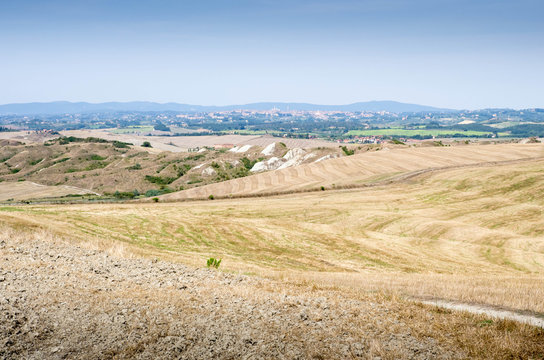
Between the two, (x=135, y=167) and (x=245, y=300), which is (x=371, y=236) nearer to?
(x=245, y=300)

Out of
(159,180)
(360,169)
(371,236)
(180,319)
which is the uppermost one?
(180,319)

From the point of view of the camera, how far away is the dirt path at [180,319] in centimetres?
1052

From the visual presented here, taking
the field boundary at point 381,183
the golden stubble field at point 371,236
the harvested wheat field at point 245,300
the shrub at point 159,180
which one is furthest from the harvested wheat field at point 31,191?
the harvested wheat field at point 245,300

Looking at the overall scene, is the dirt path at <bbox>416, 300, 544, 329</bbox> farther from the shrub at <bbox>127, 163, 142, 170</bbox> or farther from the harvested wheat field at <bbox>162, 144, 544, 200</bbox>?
the shrub at <bbox>127, 163, 142, 170</bbox>

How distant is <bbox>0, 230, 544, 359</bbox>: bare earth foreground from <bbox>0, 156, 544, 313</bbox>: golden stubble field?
160 inches

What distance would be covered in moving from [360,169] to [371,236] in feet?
172

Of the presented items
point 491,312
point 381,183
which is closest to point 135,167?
point 381,183

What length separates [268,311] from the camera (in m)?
13.1

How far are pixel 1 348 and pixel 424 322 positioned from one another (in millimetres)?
11921

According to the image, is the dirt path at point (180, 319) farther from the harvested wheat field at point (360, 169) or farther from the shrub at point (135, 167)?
the shrub at point (135, 167)

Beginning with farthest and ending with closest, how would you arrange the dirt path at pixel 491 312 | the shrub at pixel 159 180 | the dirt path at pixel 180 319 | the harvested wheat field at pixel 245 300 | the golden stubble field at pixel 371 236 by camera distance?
1. the shrub at pixel 159 180
2. the golden stubble field at pixel 371 236
3. the dirt path at pixel 491 312
4. the harvested wheat field at pixel 245 300
5. the dirt path at pixel 180 319

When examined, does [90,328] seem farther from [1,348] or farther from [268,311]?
[268,311]

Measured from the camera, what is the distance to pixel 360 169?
308 feet

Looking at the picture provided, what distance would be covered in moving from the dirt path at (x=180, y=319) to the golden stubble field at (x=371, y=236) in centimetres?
446
